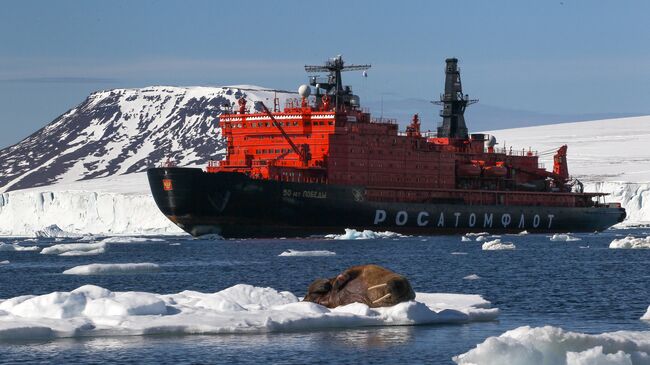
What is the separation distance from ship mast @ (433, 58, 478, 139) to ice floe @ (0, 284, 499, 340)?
2324 inches

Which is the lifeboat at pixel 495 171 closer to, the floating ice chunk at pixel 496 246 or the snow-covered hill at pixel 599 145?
the floating ice chunk at pixel 496 246

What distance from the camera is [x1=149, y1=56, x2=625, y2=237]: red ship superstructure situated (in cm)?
6231

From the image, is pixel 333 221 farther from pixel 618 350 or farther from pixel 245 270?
pixel 618 350

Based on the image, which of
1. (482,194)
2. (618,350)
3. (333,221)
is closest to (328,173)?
(333,221)

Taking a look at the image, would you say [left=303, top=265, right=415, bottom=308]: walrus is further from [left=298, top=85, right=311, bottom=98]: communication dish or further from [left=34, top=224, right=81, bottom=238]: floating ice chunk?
[left=34, top=224, right=81, bottom=238]: floating ice chunk

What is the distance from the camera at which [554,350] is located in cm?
1770

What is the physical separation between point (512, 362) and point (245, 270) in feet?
76.6

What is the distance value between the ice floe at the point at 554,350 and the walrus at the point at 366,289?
474cm

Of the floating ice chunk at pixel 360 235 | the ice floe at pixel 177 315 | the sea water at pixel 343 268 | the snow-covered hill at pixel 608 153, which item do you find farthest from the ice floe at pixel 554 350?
the snow-covered hill at pixel 608 153

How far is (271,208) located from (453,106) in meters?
23.9

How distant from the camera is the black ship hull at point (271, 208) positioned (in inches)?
2422

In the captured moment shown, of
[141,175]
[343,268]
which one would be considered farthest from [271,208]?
[141,175]

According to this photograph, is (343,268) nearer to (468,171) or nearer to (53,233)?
(468,171)

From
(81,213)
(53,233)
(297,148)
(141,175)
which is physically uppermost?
(297,148)
